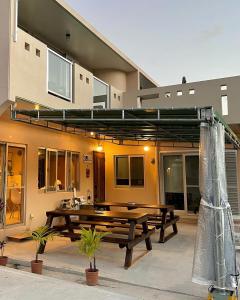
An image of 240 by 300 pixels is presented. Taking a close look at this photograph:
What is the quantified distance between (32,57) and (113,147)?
20.5ft

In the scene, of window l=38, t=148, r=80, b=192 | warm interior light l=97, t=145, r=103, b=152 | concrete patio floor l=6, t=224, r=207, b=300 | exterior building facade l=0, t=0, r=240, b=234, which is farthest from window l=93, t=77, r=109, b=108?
concrete patio floor l=6, t=224, r=207, b=300

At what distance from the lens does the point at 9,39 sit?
6316mm

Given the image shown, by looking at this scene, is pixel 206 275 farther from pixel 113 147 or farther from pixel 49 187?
pixel 113 147

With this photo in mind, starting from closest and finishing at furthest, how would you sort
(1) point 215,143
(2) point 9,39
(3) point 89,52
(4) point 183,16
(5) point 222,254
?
1. (5) point 222,254
2. (1) point 215,143
3. (2) point 9,39
4. (3) point 89,52
5. (4) point 183,16

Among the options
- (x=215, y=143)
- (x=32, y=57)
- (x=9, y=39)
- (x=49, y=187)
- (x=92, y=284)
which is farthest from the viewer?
(x=49, y=187)

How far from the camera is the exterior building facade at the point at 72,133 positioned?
688 centimetres

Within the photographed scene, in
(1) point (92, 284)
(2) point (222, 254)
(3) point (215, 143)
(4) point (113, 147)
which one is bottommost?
(1) point (92, 284)

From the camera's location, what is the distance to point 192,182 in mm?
11109

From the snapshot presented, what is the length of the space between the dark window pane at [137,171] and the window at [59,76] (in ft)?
15.4

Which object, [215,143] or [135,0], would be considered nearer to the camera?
[215,143]

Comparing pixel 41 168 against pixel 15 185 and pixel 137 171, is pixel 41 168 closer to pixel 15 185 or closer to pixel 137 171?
pixel 15 185

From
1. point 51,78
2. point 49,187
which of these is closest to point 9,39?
point 51,78

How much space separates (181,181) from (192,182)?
418 mm

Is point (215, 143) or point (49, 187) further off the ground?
point (215, 143)
